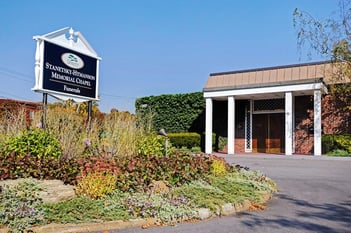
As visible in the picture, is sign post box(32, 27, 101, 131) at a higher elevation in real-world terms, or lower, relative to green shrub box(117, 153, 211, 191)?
higher

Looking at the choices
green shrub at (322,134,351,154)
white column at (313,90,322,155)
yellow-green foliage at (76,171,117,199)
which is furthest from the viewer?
white column at (313,90,322,155)

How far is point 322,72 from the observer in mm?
17125

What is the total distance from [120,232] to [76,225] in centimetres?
55


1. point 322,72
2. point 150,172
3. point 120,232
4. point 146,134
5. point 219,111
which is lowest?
point 120,232

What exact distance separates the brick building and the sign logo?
35.7 feet

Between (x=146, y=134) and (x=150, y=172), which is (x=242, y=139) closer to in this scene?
(x=146, y=134)

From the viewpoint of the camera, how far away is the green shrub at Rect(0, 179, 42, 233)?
4.09 meters

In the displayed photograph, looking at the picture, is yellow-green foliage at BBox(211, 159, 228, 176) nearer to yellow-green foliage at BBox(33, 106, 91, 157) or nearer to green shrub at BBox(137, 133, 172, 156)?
green shrub at BBox(137, 133, 172, 156)

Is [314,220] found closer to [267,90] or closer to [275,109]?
[267,90]

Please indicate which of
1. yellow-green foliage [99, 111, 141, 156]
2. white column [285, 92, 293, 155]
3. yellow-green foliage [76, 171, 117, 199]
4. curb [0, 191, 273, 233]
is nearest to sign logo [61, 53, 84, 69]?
yellow-green foliage [99, 111, 141, 156]

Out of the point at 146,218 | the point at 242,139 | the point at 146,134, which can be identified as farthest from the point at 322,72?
the point at 146,218

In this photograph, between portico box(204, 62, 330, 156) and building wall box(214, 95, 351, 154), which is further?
building wall box(214, 95, 351, 154)

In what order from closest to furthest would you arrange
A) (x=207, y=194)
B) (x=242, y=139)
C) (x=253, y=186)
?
1. (x=207, y=194)
2. (x=253, y=186)
3. (x=242, y=139)

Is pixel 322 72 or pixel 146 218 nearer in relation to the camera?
pixel 146 218
